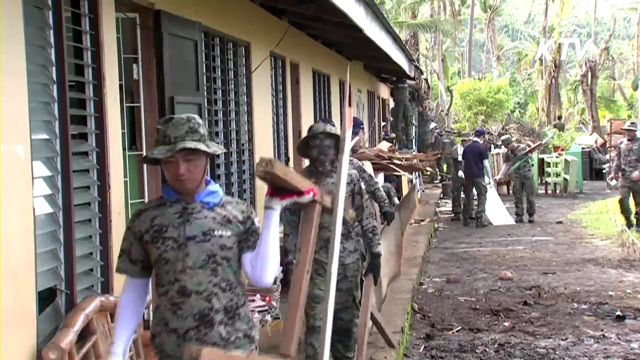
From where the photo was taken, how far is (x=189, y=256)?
117 inches

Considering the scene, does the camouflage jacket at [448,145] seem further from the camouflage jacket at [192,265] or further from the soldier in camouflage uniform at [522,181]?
the camouflage jacket at [192,265]

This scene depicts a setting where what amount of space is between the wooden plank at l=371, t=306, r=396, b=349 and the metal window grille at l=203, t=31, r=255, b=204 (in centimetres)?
185

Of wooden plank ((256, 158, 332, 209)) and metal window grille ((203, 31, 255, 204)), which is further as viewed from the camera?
metal window grille ((203, 31, 255, 204))

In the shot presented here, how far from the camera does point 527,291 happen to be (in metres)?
9.14

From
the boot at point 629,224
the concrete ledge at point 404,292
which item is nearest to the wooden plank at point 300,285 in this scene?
the concrete ledge at point 404,292

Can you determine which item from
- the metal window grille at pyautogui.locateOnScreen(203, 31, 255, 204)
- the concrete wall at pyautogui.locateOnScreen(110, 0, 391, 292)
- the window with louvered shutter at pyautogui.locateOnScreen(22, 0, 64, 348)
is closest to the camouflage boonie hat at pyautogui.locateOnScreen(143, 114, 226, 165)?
the window with louvered shutter at pyautogui.locateOnScreen(22, 0, 64, 348)

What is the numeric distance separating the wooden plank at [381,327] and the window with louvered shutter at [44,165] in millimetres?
2764

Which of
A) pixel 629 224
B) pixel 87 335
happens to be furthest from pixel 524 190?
pixel 87 335

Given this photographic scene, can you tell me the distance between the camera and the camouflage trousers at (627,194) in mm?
13055

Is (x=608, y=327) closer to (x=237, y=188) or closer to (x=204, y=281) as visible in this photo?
(x=237, y=188)

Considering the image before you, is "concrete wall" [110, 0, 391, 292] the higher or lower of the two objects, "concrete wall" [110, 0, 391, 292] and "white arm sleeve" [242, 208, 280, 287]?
the higher

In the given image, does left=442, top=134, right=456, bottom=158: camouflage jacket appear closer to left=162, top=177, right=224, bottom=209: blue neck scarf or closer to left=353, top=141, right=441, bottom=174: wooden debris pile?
left=353, top=141, right=441, bottom=174: wooden debris pile

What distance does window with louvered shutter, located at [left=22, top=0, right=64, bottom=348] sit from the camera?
3738 millimetres

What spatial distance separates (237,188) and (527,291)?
12.5 ft
